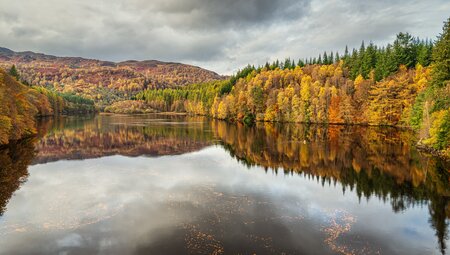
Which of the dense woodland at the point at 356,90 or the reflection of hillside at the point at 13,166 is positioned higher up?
the dense woodland at the point at 356,90

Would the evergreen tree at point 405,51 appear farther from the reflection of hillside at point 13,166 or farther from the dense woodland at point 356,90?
the reflection of hillside at point 13,166

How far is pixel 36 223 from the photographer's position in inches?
768

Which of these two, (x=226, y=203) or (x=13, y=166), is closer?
(x=226, y=203)

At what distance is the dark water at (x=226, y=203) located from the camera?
16.7 meters

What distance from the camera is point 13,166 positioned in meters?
35.2

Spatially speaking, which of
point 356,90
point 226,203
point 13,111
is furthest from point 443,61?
point 13,111

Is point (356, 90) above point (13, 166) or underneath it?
above

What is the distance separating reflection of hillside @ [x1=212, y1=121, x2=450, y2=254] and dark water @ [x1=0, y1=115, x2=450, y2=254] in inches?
5.1

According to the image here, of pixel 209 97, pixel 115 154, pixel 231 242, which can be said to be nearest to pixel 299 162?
pixel 231 242

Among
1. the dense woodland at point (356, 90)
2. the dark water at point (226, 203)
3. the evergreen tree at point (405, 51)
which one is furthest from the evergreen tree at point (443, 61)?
the evergreen tree at point (405, 51)

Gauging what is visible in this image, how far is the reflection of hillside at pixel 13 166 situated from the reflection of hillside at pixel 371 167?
963 inches

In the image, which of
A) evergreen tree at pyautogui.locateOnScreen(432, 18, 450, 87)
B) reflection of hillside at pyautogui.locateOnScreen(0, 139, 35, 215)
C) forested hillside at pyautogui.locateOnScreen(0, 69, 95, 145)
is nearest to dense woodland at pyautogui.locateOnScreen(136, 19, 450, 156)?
evergreen tree at pyautogui.locateOnScreen(432, 18, 450, 87)

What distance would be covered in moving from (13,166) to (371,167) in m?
40.1

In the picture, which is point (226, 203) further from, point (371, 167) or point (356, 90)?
point (356, 90)
